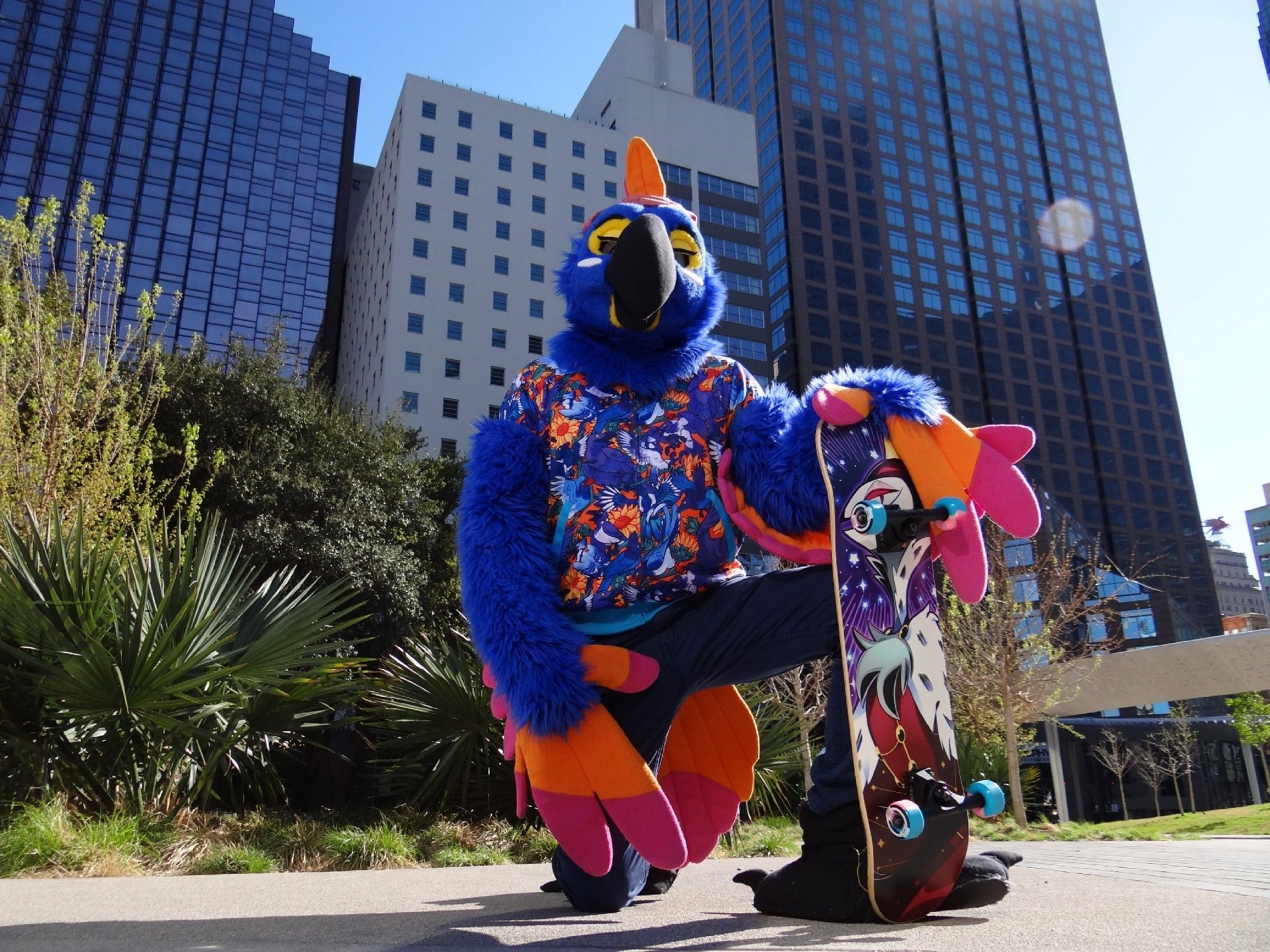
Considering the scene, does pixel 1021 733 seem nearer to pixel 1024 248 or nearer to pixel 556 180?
pixel 556 180

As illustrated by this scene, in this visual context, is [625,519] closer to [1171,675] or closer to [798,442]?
[798,442]

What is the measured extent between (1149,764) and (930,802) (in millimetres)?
33152

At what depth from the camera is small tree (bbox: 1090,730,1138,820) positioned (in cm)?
2864

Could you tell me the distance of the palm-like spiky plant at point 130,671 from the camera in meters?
4.03

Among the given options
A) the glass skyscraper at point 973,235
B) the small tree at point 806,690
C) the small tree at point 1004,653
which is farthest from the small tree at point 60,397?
the glass skyscraper at point 973,235

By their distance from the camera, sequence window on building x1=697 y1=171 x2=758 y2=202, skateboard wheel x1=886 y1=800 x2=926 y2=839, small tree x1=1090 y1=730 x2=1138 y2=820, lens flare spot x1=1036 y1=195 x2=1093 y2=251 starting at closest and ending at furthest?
skateboard wheel x1=886 y1=800 x2=926 y2=839, small tree x1=1090 y1=730 x2=1138 y2=820, window on building x1=697 y1=171 x2=758 y2=202, lens flare spot x1=1036 y1=195 x2=1093 y2=251

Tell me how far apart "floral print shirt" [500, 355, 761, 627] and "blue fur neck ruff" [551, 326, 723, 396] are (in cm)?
3

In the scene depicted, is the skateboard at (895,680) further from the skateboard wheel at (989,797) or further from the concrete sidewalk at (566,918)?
the concrete sidewalk at (566,918)

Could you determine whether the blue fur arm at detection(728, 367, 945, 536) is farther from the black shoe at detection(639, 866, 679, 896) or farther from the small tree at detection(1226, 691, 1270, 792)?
the small tree at detection(1226, 691, 1270, 792)

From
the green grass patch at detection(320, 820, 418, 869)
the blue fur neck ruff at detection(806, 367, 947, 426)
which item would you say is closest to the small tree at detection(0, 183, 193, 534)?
the green grass patch at detection(320, 820, 418, 869)

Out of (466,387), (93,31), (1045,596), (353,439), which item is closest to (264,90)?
(93,31)

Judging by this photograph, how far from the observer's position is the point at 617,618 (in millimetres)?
2250

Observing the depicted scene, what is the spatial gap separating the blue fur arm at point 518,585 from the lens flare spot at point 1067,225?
76.0 meters

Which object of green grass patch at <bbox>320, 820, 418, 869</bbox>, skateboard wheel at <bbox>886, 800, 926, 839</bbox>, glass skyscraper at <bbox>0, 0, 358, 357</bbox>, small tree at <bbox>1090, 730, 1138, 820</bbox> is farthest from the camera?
glass skyscraper at <bbox>0, 0, 358, 357</bbox>
